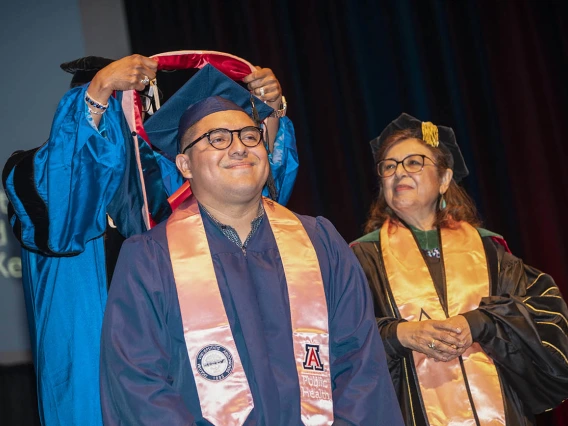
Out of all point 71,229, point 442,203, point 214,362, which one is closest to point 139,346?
point 214,362

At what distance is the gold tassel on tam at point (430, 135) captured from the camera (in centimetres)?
325

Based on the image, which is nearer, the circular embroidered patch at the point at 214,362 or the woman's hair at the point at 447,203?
the circular embroidered patch at the point at 214,362

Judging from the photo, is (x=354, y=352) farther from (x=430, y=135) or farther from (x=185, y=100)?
(x=430, y=135)

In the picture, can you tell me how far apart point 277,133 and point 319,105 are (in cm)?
153

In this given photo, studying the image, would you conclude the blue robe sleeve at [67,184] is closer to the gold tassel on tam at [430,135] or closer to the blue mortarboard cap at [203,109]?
the blue mortarboard cap at [203,109]

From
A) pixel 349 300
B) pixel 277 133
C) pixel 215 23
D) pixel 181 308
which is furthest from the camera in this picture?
pixel 215 23

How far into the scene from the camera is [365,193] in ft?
14.4

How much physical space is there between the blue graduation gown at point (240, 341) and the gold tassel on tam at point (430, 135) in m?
1.06

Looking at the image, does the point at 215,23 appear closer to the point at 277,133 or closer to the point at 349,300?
the point at 277,133

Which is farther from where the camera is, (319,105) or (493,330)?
(319,105)

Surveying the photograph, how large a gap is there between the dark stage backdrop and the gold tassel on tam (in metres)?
1.13

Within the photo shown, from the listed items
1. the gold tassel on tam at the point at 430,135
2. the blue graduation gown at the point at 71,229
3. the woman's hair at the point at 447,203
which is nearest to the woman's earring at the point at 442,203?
the woman's hair at the point at 447,203

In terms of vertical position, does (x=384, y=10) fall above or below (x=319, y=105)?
above

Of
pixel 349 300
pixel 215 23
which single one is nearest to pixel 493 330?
pixel 349 300
